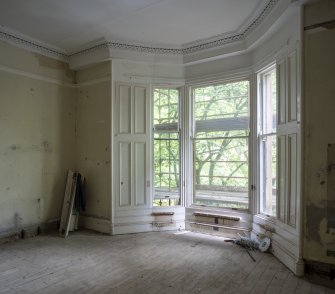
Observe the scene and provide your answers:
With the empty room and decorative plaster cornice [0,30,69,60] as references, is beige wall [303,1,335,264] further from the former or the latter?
decorative plaster cornice [0,30,69,60]

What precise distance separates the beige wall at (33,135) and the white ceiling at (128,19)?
0.54 m

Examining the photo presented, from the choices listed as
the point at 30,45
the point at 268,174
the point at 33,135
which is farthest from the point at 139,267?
the point at 30,45

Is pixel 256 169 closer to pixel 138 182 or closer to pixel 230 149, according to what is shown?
pixel 230 149

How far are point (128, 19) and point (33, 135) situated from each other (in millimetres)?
2489

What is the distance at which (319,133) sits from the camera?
9.96ft

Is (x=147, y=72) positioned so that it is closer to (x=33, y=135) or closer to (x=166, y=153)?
(x=166, y=153)

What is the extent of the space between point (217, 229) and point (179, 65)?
298 centimetres

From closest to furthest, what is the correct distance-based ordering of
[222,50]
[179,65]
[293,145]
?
[293,145]
[222,50]
[179,65]

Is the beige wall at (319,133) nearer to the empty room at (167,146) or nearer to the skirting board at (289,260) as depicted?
the empty room at (167,146)

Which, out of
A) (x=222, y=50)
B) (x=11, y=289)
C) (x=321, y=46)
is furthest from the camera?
(x=222, y=50)

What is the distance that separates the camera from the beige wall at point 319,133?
9.76 ft

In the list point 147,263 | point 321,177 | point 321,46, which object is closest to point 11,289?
point 147,263

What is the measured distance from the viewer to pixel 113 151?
4715mm

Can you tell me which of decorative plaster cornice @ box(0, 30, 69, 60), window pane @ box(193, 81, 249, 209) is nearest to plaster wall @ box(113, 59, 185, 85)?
window pane @ box(193, 81, 249, 209)
